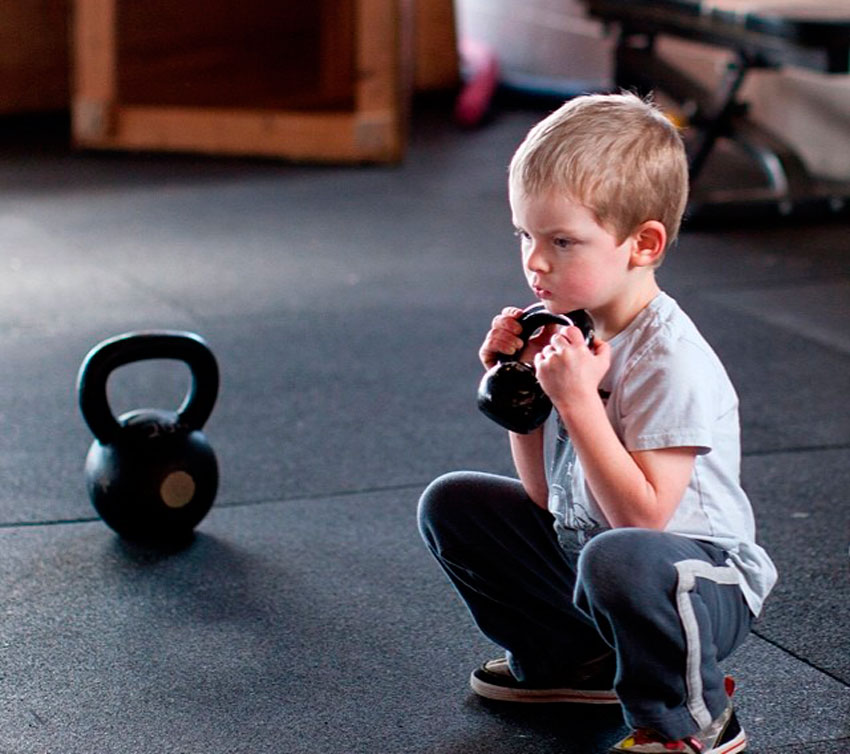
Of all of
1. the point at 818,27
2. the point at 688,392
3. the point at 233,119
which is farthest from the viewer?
the point at 233,119

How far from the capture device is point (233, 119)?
19.3 feet

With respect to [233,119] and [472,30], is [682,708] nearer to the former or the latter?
[233,119]

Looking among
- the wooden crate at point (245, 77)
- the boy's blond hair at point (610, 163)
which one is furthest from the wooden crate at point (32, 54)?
the boy's blond hair at point (610, 163)

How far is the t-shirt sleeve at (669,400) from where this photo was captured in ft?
4.89

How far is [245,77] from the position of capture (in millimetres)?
6516

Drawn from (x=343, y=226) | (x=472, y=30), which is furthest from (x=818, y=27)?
(x=472, y=30)

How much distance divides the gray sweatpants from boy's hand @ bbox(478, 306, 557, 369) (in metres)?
0.19

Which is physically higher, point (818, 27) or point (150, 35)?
point (818, 27)

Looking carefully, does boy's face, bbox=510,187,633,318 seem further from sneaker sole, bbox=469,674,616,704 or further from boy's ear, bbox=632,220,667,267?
sneaker sole, bbox=469,674,616,704

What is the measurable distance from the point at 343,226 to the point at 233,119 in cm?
136

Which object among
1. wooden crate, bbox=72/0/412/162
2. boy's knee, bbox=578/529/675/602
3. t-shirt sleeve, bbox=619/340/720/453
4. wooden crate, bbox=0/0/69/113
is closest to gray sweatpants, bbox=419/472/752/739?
boy's knee, bbox=578/529/675/602

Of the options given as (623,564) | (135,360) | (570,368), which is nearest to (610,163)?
(570,368)

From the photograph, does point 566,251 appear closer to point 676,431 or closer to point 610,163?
point 610,163

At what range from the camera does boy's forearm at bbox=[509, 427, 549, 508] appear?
1.70 metres
